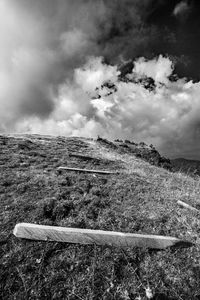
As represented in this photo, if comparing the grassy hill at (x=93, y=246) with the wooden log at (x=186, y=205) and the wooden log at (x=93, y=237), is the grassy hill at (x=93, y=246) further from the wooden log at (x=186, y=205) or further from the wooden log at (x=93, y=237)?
the wooden log at (x=186, y=205)

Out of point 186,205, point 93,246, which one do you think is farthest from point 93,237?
point 186,205

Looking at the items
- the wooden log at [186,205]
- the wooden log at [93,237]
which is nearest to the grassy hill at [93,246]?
the wooden log at [93,237]

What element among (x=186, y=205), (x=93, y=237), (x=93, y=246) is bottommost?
(x=93, y=246)

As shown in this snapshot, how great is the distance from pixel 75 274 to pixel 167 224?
304 centimetres

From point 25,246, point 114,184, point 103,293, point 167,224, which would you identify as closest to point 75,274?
point 103,293

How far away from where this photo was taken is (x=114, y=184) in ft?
27.1

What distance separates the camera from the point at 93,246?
4039 mm

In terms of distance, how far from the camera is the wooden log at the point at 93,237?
4094 mm

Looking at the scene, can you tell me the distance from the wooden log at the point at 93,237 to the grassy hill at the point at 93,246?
0.13m

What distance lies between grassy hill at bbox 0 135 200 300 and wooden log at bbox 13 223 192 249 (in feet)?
0.42

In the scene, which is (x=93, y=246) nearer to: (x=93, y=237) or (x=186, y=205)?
(x=93, y=237)

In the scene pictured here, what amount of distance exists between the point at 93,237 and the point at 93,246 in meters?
0.19

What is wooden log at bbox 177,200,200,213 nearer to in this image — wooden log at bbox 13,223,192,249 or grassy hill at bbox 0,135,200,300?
grassy hill at bbox 0,135,200,300

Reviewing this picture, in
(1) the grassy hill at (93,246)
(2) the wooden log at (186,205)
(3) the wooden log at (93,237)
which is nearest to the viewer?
(1) the grassy hill at (93,246)
